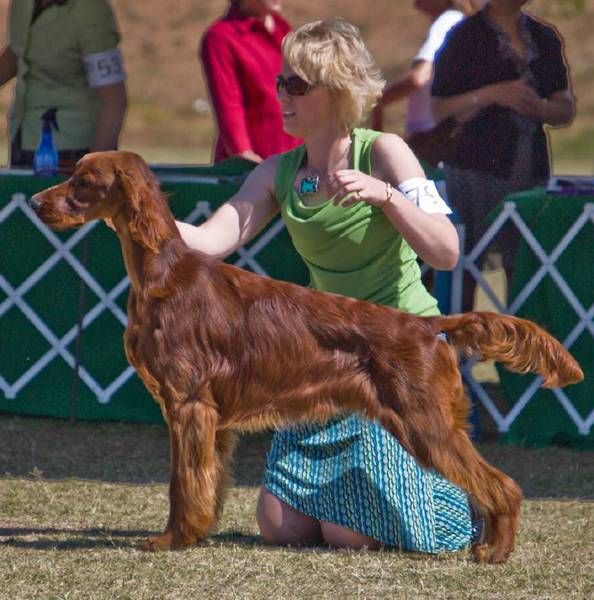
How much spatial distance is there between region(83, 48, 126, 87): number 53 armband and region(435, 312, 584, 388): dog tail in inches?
119

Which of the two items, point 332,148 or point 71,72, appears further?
point 71,72

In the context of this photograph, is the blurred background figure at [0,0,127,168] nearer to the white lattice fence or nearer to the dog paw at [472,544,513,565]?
the white lattice fence

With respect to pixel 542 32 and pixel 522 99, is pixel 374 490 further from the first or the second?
pixel 542 32

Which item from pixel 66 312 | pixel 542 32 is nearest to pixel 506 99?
pixel 542 32

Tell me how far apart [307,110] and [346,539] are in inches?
45.8

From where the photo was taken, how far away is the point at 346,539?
392 cm

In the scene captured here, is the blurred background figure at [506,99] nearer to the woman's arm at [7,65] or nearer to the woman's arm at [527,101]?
the woman's arm at [527,101]

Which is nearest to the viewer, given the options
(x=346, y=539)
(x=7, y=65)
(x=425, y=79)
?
(x=346, y=539)

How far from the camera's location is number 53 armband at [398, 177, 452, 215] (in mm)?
3691

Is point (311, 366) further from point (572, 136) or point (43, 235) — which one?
point (572, 136)

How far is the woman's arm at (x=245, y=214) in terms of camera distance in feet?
13.0

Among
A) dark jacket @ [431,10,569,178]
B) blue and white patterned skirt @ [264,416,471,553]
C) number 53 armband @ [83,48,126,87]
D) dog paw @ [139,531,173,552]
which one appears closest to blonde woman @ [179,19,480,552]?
blue and white patterned skirt @ [264,416,471,553]

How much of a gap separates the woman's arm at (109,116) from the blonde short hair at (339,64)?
249 centimetres

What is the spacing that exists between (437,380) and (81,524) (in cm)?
130
